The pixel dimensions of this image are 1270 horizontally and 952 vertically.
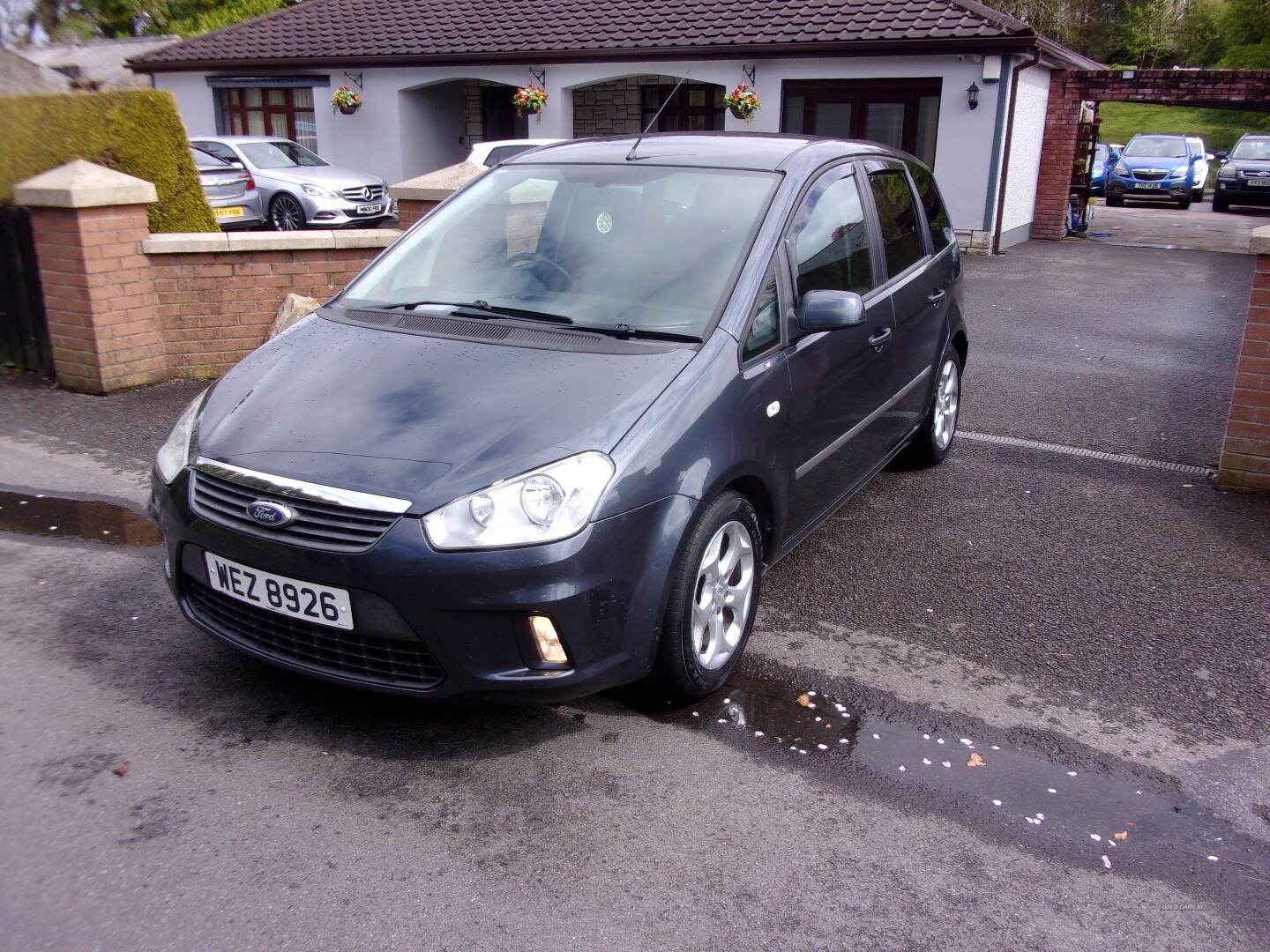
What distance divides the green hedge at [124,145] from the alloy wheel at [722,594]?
251 inches

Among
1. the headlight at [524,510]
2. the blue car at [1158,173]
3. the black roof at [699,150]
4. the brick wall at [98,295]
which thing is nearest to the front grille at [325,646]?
the headlight at [524,510]

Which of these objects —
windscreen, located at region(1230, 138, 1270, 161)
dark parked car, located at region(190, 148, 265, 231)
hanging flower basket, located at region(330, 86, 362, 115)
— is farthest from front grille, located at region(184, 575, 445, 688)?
windscreen, located at region(1230, 138, 1270, 161)

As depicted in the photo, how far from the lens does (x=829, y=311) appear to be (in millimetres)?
3977

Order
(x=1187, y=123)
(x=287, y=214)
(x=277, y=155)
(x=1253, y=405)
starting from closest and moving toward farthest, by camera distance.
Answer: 1. (x=1253, y=405)
2. (x=287, y=214)
3. (x=277, y=155)
4. (x=1187, y=123)

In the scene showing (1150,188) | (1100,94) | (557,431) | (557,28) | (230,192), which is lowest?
(1150,188)

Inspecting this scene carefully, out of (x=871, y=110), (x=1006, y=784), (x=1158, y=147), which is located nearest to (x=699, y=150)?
(x=1006, y=784)

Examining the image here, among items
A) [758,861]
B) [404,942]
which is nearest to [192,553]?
[404,942]

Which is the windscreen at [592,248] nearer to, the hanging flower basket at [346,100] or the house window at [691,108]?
the house window at [691,108]

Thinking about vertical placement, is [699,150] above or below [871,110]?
above

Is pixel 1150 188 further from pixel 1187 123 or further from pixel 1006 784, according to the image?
pixel 1006 784

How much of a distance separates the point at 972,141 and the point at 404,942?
1594 centimetres

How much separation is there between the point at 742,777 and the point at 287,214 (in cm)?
1574

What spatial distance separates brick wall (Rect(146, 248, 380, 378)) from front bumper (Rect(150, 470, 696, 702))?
16.2 feet

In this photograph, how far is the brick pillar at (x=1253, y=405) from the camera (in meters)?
5.68
